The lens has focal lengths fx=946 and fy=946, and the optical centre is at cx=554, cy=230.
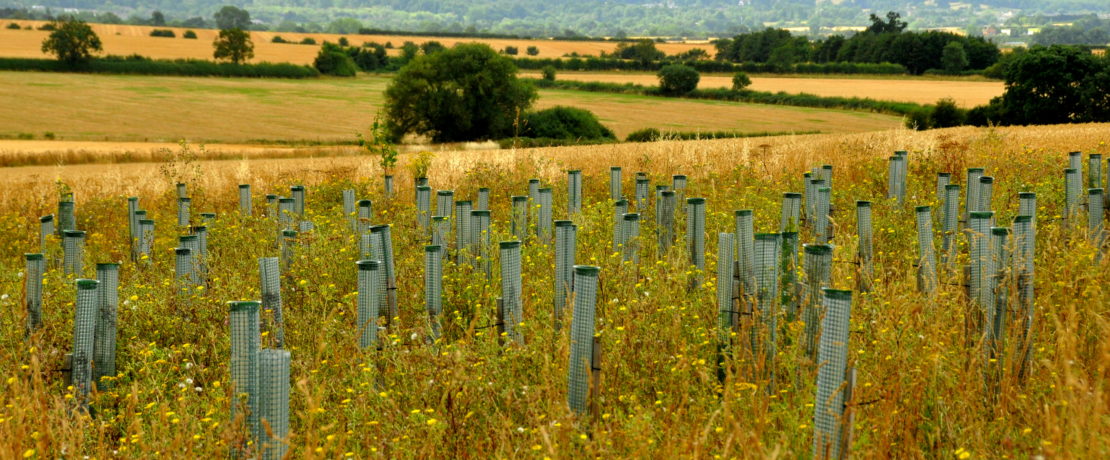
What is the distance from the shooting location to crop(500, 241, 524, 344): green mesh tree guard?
5410 mm

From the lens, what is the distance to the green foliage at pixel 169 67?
85688mm

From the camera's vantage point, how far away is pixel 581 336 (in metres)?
4.40

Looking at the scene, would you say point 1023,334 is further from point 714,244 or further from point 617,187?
point 617,187

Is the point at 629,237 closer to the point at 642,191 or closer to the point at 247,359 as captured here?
the point at 642,191

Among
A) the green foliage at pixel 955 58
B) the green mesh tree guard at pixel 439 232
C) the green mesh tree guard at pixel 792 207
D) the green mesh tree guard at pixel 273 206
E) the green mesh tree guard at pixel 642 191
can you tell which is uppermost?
the green foliage at pixel 955 58

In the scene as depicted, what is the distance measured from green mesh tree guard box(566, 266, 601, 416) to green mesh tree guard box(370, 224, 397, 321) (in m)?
1.66

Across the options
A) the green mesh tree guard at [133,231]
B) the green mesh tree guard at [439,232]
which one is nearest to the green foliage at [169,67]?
the green mesh tree guard at [133,231]

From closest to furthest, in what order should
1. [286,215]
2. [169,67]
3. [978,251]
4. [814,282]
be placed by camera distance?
[814,282], [978,251], [286,215], [169,67]

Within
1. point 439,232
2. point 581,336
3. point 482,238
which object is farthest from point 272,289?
point 439,232

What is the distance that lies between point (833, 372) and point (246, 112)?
2507 inches

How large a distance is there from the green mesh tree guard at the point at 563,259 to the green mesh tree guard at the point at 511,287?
0.25 meters

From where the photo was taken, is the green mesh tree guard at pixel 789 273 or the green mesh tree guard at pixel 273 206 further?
the green mesh tree guard at pixel 273 206

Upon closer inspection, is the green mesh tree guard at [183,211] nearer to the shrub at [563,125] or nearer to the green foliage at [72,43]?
the shrub at [563,125]

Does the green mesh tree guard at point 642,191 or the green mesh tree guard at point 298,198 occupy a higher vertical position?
the green mesh tree guard at point 642,191
